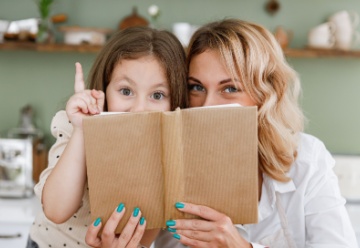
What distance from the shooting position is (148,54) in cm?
136

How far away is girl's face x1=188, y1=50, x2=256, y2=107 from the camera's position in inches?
53.9

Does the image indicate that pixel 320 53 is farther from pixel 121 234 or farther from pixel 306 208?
pixel 121 234

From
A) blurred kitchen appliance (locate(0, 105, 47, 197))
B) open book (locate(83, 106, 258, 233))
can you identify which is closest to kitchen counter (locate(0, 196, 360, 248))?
blurred kitchen appliance (locate(0, 105, 47, 197))

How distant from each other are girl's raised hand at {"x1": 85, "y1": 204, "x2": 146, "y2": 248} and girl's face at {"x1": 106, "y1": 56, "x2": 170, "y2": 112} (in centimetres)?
32

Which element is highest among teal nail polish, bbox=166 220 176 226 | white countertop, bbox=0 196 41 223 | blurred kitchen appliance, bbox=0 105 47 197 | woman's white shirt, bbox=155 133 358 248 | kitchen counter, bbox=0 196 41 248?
teal nail polish, bbox=166 220 176 226

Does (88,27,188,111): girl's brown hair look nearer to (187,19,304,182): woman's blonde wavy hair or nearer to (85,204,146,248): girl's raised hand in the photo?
(187,19,304,182): woman's blonde wavy hair

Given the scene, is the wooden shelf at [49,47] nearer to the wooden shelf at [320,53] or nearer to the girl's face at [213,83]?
the wooden shelf at [320,53]

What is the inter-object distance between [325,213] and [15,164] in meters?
1.65

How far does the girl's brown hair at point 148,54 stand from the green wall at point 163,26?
1317 millimetres

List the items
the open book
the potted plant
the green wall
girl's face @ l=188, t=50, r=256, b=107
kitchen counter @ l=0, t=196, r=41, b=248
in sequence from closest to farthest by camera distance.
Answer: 1. the open book
2. girl's face @ l=188, t=50, r=256, b=107
3. kitchen counter @ l=0, t=196, r=41, b=248
4. the potted plant
5. the green wall

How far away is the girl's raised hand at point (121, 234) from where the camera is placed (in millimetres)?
1060

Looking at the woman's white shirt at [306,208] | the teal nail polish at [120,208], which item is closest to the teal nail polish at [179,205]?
the teal nail polish at [120,208]

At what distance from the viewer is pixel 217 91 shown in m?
1.38

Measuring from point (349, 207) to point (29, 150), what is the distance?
5.54ft
